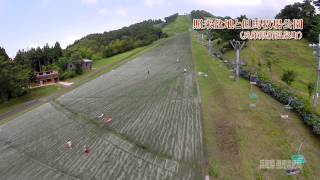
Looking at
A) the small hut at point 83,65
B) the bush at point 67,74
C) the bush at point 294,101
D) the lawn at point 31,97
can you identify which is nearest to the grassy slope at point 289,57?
the bush at point 294,101


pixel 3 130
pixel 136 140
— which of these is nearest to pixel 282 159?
pixel 136 140

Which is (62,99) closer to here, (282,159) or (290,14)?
(282,159)

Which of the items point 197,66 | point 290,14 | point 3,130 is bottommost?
point 3,130

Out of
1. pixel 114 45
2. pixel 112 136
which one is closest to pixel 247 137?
pixel 112 136

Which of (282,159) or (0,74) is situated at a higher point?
(0,74)

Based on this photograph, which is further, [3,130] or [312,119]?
[3,130]

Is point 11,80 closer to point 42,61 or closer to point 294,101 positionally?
point 42,61
